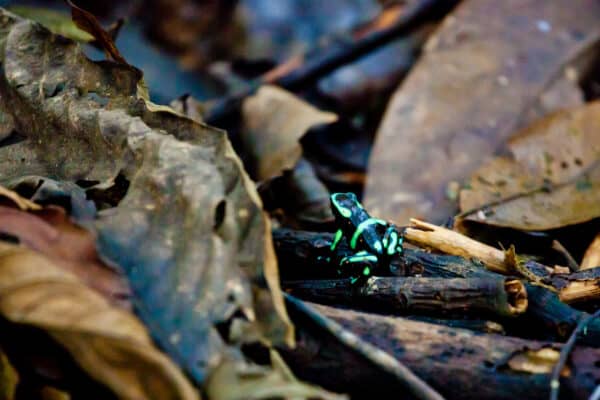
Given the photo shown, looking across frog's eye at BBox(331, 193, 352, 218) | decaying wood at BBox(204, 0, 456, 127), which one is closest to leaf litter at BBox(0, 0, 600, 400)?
frog's eye at BBox(331, 193, 352, 218)

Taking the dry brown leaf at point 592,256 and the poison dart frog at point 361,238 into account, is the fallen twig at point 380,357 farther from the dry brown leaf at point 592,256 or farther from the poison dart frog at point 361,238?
the dry brown leaf at point 592,256

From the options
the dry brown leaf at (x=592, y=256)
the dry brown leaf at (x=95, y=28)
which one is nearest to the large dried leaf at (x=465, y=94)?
the dry brown leaf at (x=592, y=256)

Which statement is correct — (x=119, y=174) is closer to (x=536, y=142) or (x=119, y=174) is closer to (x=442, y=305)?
(x=442, y=305)

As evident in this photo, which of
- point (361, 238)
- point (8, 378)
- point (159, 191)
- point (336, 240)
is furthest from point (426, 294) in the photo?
point (8, 378)

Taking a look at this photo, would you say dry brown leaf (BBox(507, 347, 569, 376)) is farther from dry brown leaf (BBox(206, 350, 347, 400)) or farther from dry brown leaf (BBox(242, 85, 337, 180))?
dry brown leaf (BBox(242, 85, 337, 180))

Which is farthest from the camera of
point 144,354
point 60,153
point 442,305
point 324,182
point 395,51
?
point 395,51

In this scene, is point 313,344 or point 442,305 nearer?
point 313,344

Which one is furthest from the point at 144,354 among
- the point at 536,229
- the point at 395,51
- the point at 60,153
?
the point at 395,51
